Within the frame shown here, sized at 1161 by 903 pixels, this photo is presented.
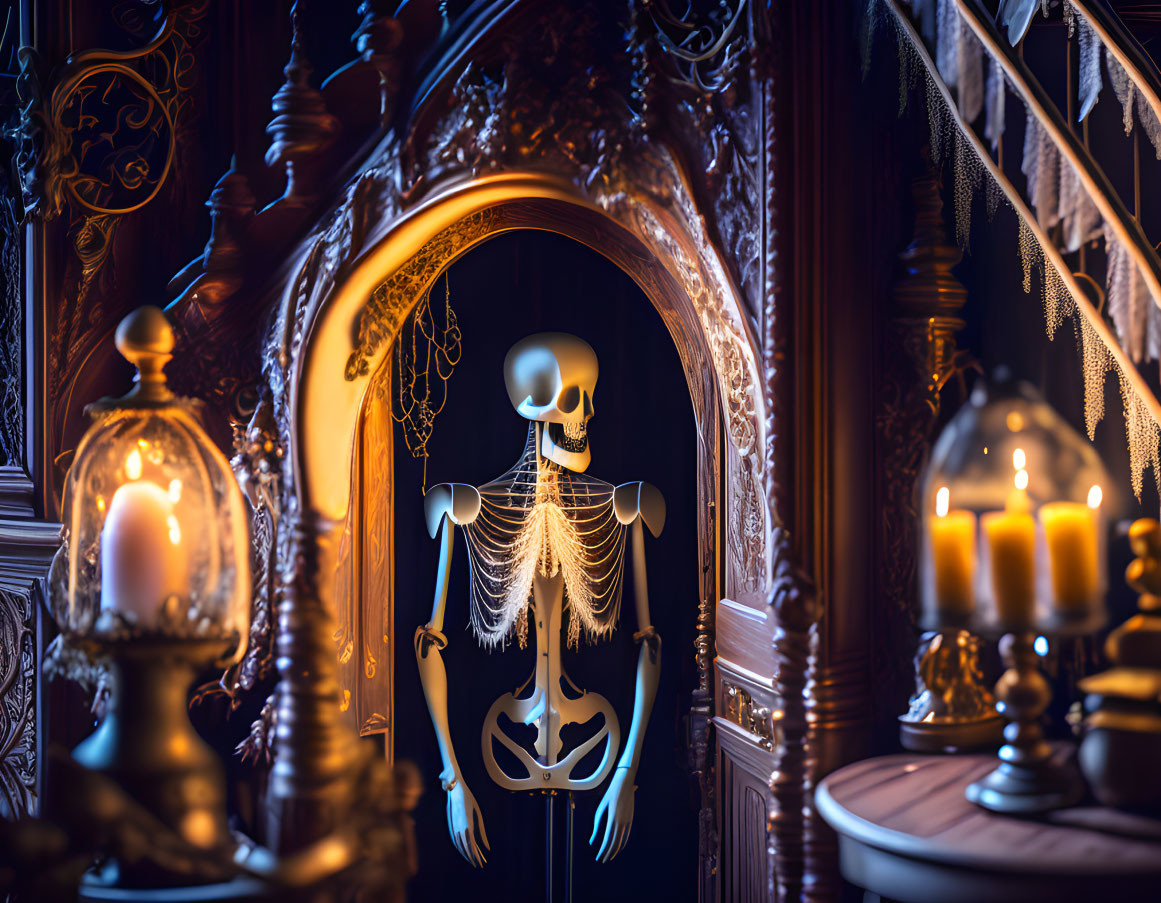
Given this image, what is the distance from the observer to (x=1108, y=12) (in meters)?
1.85

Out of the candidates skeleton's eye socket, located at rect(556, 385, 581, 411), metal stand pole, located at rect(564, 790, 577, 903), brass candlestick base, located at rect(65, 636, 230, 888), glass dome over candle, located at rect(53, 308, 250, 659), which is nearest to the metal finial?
glass dome over candle, located at rect(53, 308, 250, 659)

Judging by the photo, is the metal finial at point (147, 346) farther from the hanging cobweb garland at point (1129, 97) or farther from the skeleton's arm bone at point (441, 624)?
the skeleton's arm bone at point (441, 624)

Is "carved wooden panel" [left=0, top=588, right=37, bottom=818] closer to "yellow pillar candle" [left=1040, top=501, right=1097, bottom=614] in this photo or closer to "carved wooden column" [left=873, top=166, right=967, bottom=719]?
"carved wooden column" [left=873, top=166, right=967, bottom=719]

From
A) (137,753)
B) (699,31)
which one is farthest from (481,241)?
(137,753)

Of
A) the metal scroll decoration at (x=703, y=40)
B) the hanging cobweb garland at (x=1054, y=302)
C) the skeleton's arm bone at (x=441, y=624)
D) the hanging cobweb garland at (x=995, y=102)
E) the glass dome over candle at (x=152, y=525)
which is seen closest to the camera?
the glass dome over candle at (x=152, y=525)

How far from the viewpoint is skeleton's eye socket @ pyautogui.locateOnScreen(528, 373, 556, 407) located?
309cm

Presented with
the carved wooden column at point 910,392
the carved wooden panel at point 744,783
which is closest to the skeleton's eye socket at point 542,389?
the carved wooden panel at point 744,783

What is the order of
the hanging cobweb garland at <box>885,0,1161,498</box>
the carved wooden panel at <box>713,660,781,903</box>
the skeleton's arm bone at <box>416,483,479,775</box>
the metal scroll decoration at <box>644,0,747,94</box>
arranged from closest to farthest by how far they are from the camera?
1. the hanging cobweb garland at <box>885,0,1161,498</box>
2. the metal scroll decoration at <box>644,0,747,94</box>
3. the carved wooden panel at <box>713,660,781,903</box>
4. the skeleton's arm bone at <box>416,483,479,775</box>

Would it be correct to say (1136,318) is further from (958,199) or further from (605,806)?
(605,806)

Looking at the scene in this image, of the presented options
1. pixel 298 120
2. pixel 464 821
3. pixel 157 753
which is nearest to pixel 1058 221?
pixel 157 753

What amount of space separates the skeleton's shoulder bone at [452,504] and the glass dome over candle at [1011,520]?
174 centimetres

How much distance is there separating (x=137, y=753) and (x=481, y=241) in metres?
2.51

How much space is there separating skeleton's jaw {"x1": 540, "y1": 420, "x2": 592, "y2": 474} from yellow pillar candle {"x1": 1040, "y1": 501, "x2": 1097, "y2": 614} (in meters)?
1.69

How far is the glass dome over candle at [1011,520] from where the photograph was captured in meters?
1.63
